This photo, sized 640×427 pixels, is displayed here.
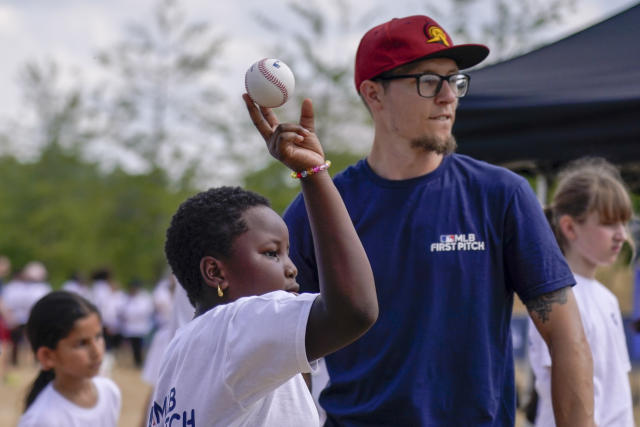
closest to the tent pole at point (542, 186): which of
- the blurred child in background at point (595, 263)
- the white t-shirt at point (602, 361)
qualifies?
the blurred child in background at point (595, 263)

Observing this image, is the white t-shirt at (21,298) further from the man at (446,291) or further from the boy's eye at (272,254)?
the boy's eye at (272,254)

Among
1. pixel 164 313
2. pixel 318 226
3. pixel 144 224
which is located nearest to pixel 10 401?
pixel 164 313

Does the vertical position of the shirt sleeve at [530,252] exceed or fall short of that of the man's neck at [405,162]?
it falls short

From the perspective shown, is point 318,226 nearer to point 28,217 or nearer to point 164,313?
point 164,313

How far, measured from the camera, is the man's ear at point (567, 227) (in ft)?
13.7

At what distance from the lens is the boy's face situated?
2.22m

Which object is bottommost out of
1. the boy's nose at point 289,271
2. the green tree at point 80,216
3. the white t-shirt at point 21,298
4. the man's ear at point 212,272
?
the boy's nose at point 289,271

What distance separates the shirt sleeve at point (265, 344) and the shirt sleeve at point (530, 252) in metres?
1.15

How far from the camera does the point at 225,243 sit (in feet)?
7.47

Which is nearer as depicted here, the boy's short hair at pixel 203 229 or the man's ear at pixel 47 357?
the boy's short hair at pixel 203 229

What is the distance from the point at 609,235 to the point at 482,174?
4.69 feet

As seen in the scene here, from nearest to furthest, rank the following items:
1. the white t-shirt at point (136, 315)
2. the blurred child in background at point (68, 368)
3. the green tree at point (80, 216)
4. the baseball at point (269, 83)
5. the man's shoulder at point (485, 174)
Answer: the baseball at point (269, 83) → the man's shoulder at point (485, 174) → the blurred child in background at point (68, 368) → the white t-shirt at point (136, 315) → the green tree at point (80, 216)

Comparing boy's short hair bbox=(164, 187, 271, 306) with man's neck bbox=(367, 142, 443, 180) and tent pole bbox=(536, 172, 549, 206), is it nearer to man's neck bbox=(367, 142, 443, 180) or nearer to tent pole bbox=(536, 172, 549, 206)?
man's neck bbox=(367, 142, 443, 180)

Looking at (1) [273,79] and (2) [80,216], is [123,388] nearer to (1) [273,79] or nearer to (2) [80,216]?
(2) [80,216]
